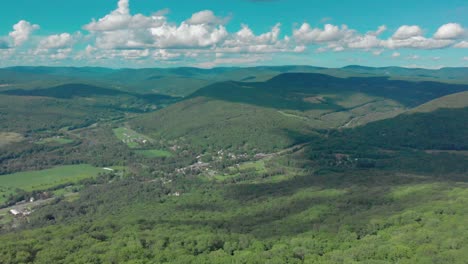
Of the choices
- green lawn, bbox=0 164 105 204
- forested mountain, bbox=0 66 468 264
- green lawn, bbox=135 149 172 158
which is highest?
forested mountain, bbox=0 66 468 264

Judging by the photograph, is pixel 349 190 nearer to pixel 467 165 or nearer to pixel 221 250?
pixel 221 250

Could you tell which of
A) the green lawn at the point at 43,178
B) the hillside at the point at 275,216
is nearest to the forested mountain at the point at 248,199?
the hillside at the point at 275,216

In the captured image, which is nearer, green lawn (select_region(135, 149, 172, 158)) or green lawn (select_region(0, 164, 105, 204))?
green lawn (select_region(0, 164, 105, 204))

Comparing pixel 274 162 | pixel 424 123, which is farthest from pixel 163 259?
pixel 424 123

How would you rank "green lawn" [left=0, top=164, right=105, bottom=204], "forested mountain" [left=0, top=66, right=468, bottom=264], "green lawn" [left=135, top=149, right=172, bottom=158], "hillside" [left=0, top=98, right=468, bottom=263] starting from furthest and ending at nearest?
"green lawn" [left=135, top=149, right=172, bottom=158]
"green lawn" [left=0, top=164, right=105, bottom=204]
"forested mountain" [left=0, top=66, right=468, bottom=264]
"hillside" [left=0, top=98, right=468, bottom=263]

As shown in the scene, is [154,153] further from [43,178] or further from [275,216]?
[275,216]

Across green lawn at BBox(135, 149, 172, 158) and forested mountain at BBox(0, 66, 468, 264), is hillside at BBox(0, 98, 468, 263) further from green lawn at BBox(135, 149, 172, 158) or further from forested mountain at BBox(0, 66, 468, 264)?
green lawn at BBox(135, 149, 172, 158)

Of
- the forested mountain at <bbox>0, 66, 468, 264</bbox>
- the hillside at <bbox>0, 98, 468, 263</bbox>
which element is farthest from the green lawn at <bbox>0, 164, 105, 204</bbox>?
the hillside at <bbox>0, 98, 468, 263</bbox>

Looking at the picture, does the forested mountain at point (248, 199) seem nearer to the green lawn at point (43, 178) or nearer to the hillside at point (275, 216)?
the hillside at point (275, 216)
